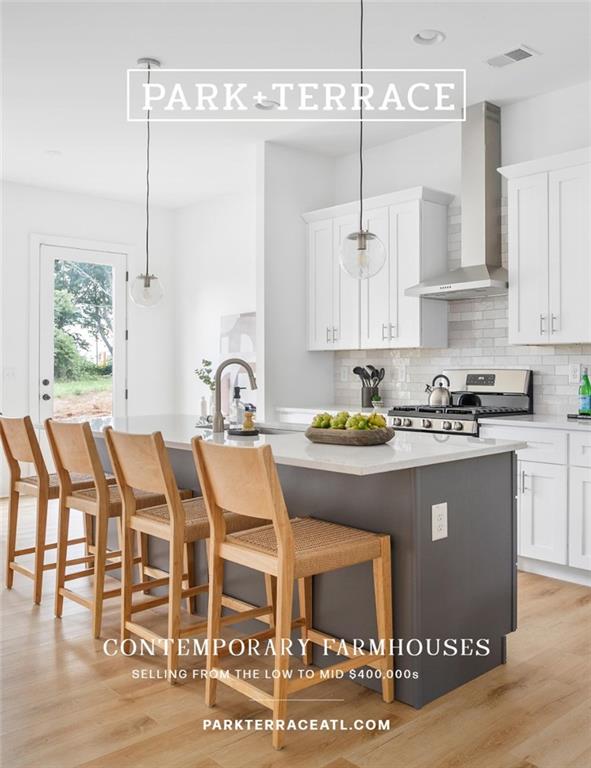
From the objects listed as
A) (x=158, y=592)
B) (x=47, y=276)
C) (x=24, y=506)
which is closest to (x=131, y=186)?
(x=47, y=276)

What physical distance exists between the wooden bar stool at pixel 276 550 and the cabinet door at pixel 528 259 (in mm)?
2321

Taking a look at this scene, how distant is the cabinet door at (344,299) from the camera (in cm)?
545

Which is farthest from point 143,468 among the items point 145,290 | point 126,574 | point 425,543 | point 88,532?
point 145,290

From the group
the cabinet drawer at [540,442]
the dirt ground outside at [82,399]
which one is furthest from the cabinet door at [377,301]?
the dirt ground outside at [82,399]

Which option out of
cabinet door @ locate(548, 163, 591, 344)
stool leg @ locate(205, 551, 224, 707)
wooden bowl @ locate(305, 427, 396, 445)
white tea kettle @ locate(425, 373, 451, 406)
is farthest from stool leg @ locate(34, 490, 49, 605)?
cabinet door @ locate(548, 163, 591, 344)

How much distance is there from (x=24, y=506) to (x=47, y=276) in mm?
2209

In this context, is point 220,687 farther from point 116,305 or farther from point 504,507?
point 116,305

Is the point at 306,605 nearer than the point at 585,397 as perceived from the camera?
Yes

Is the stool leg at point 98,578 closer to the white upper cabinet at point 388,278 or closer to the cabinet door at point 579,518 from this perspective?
the cabinet door at point 579,518

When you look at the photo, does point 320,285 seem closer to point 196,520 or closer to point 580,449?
point 580,449

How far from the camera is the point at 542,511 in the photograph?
3.94m

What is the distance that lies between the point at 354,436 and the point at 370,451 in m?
0.16

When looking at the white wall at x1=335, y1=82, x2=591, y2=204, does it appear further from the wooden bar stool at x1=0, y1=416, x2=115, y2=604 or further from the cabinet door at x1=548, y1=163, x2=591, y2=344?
the wooden bar stool at x1=0, y1=416, x2=115, y2=604

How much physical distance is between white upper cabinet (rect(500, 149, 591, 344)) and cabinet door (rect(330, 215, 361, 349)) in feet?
4.41
